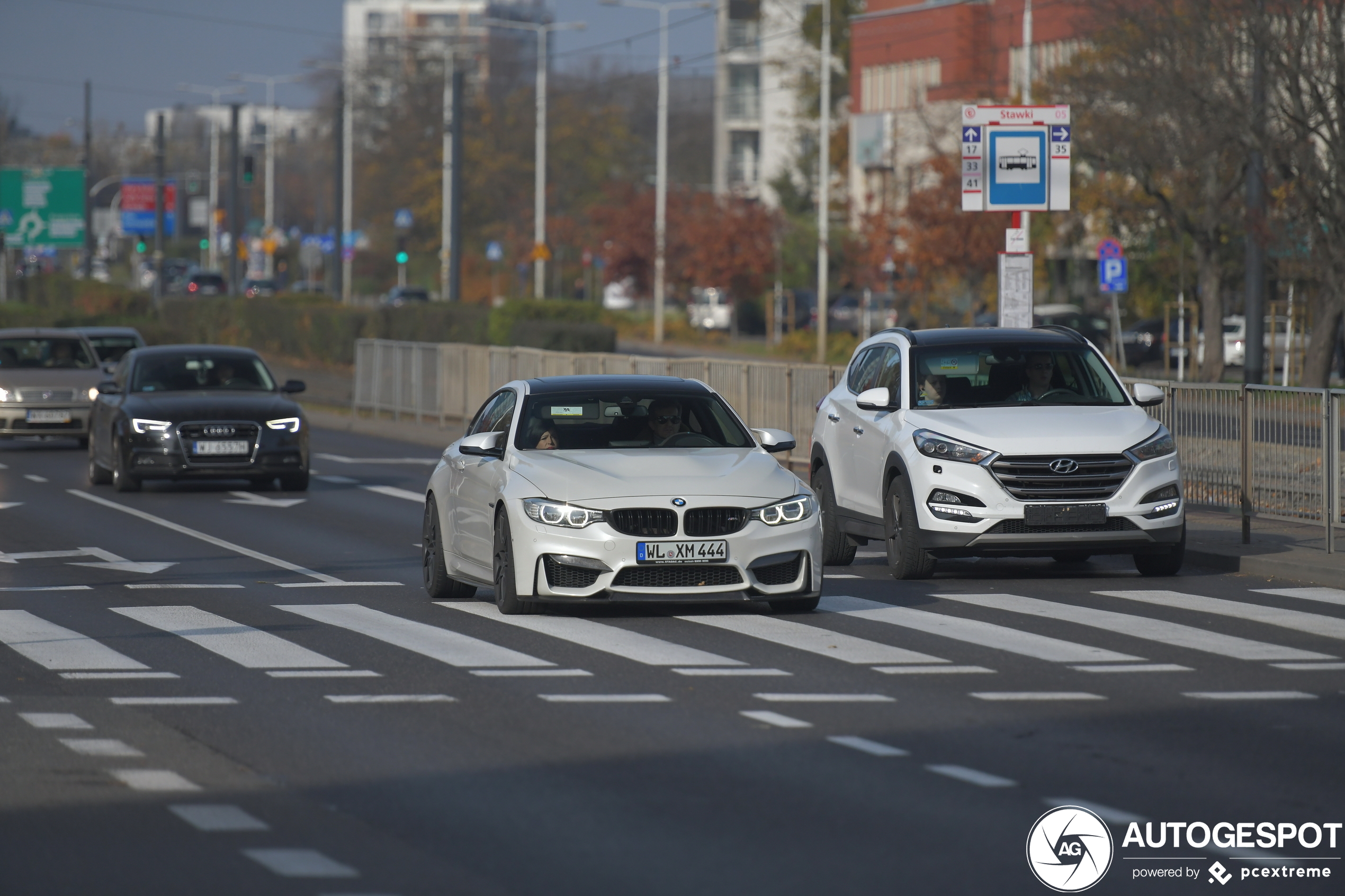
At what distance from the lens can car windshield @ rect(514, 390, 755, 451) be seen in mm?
13867

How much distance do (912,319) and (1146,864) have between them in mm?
58673

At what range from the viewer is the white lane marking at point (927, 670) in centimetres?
1086

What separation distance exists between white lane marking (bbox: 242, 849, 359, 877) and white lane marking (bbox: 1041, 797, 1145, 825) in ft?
7.94

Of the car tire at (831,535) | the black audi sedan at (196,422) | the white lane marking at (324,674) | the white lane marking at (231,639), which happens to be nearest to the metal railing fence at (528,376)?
the car tire at (831,535)

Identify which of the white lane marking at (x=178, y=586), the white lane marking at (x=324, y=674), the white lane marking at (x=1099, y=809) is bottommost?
the white lane marking at (x=178, y=586)

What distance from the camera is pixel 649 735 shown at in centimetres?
908

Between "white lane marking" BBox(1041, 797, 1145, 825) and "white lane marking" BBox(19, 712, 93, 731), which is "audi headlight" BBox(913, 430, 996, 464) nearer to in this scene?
"white lane marking" BBox(19, 712, 93, 731)

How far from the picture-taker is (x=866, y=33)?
289 feet

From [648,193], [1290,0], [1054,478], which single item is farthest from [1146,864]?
[648,193]

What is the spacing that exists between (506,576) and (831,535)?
13.5 feet

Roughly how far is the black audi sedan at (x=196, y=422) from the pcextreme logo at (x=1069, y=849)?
1745cm

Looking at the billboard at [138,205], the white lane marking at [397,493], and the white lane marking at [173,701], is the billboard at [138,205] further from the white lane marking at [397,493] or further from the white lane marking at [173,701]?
the white lane marking at [173,701]

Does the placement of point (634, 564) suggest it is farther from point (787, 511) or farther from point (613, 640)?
point (787, 511)

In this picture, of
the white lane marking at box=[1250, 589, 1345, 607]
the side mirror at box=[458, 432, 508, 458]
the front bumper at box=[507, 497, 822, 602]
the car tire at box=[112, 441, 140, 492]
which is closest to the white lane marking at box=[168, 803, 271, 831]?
the front bumper at box=[507, 497, 822, 602]
